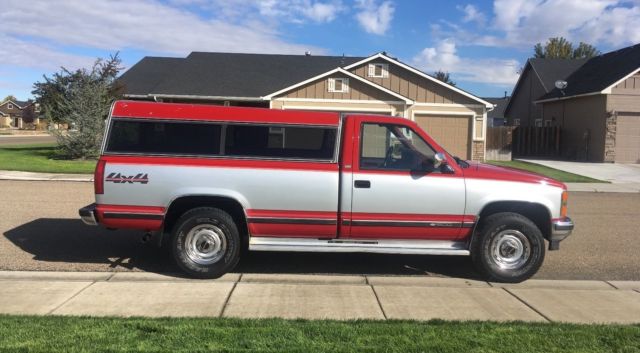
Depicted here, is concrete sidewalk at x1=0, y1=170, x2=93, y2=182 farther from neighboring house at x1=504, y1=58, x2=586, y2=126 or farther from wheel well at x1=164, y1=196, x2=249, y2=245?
neighboring house at x1=504, y1=58, x2=586, y2=126

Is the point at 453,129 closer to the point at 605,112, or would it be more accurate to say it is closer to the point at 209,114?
the point at 605,112

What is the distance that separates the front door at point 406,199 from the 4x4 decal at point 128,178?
7.48 feet

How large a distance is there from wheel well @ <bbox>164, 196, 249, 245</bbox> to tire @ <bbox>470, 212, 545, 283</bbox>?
2.65 meters

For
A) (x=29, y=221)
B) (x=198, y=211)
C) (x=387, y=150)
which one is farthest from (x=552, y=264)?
(x=29, y=221)

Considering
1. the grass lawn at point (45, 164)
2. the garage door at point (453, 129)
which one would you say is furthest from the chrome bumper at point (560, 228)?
the garage door at point (453, 129)

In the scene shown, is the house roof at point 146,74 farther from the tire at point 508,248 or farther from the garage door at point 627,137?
the tire at point 508,248

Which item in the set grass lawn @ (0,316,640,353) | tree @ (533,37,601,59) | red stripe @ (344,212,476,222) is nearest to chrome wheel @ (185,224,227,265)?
red stripe @ (344,212,476,222)

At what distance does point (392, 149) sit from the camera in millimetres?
6656

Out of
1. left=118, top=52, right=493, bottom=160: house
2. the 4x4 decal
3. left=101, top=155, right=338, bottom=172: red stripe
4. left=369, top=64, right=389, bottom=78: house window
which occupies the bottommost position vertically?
the 4x4 decal

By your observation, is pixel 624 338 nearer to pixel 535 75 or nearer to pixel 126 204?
pixel 126 204

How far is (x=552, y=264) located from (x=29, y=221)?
320 inches

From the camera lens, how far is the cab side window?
6539mm

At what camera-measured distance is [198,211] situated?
21.3ft

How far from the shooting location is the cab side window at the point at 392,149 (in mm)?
6539
